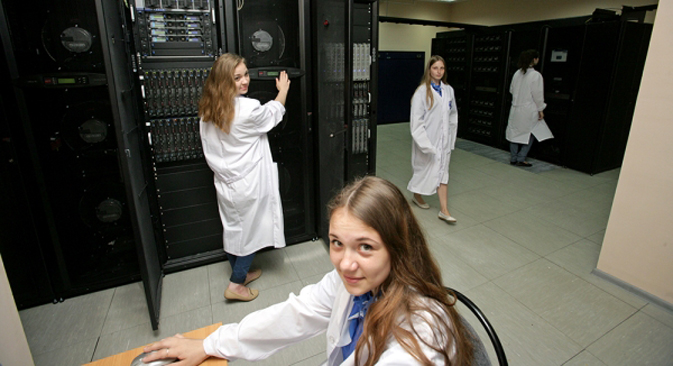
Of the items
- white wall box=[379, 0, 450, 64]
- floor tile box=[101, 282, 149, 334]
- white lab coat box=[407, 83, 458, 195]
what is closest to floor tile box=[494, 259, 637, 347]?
white lab coat box=[407, 83, 458, 195]

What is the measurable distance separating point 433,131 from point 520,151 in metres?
2.49

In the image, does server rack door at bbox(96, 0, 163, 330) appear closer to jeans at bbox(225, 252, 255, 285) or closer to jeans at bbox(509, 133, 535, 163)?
jeans at bbox(225, 252, 255, 285)

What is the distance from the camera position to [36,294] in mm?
2275

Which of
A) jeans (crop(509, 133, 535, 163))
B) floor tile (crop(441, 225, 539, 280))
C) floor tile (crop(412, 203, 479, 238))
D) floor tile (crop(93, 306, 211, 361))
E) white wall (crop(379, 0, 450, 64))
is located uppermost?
white wall (crop(379, 0, 450, 64))

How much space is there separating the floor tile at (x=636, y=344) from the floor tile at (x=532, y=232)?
801mm

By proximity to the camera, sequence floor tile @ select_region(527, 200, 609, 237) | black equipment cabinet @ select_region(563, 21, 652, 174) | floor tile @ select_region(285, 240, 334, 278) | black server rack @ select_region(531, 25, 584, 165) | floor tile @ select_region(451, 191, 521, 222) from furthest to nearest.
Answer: black server rack @ select_region(531, 25, 584, 165)
black equipment cabinet @ select_region(563, 21, 652, 174)
floor tile @ select_region(451, 191, 521, 222)
floor tile @ select_region(527, 200, 609, 237)
floor tile @ select_region(285, 240, 334, 278)

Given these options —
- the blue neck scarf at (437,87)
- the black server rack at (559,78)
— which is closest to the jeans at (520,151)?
the black server rack at (559,78)

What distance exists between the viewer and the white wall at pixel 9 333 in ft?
3.24

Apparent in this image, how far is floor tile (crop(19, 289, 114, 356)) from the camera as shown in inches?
78.8

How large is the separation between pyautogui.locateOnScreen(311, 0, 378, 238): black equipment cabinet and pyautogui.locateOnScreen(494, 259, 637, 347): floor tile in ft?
4.42

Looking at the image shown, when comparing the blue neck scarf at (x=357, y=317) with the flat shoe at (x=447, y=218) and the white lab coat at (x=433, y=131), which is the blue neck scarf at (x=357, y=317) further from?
the flat shoe at (x=447, y=218)

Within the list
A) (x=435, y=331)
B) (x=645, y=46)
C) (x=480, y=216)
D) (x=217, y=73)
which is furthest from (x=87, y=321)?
(x=645, y=46)

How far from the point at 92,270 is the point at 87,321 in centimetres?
37

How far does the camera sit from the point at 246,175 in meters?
2.19
